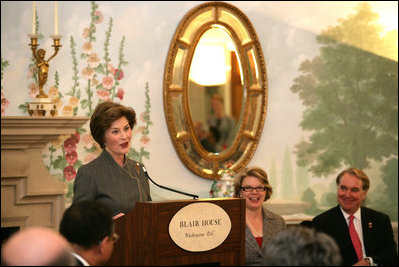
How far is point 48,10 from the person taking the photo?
4281 millimetres

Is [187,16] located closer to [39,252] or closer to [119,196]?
[119,196]

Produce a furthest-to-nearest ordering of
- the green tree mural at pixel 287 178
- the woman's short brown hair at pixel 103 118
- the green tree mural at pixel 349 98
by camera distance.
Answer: the green tree mural at pixel 349 98 < the green tree mural at pixel 287 178 < the woman's short brown hair at pixel 103 118

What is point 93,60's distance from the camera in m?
4.45

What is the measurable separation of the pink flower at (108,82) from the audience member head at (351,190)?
1634mm

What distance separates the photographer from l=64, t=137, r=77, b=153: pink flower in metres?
4.34

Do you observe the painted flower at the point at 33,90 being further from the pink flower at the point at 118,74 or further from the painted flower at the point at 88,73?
the pink flower at the point at 118,74

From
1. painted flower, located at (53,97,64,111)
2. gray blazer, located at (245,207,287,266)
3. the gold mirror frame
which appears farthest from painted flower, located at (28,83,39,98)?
gray blazer, located at (245,207,287,266)

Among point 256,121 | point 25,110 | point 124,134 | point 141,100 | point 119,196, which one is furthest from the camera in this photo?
point 256,121

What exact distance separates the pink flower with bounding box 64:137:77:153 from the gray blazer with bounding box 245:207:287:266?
1350 mm

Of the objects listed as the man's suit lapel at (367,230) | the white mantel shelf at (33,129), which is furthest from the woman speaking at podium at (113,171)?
the man's suit lapel at (367,230)

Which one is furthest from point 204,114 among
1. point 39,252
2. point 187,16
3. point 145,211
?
point 39,252

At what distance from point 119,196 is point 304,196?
8.60 ft

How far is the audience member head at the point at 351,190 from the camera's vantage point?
4176 mm

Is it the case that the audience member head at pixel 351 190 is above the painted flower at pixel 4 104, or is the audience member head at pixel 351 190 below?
below
